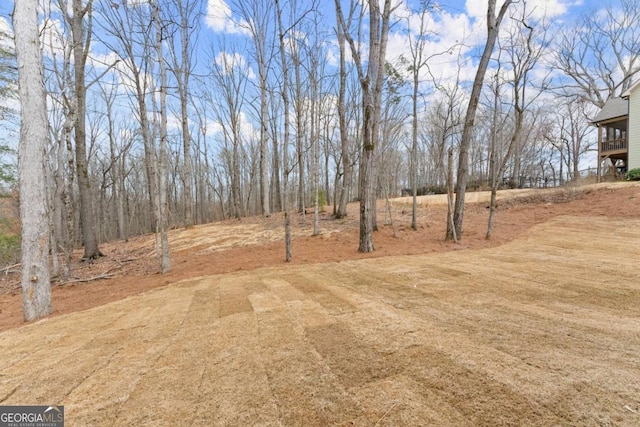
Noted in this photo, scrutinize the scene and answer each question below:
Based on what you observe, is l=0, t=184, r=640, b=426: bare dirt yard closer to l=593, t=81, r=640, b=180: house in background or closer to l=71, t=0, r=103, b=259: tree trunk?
l=71, t=0, r=103, b=259: tree trunk

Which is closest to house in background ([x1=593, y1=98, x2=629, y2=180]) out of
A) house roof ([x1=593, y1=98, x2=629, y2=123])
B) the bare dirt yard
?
house roof ([x1=593, y1=98, x2=629, y2=123])

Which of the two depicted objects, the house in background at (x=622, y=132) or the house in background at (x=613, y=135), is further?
the house in background at (x=613, y=135)

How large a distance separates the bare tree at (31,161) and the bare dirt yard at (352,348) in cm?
50

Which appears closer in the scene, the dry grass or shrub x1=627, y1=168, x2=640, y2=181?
the dry grass

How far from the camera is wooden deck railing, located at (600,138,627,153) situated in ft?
58.0

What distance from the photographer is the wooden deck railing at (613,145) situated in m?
17.7

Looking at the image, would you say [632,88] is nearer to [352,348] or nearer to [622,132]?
[622,132]

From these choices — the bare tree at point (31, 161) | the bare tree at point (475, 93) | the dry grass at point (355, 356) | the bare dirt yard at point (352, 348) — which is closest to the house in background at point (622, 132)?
the bare tree at point (475, 93)

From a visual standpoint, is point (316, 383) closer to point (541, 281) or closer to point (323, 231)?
point (541, 281)

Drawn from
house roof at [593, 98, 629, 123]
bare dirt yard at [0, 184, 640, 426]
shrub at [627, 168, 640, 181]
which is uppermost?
house roof at [593, 98, 629, 123]

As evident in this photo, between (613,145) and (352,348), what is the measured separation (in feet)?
85.1

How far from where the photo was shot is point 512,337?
2125 millimetres

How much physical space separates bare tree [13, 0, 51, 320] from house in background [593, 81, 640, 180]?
81.7 ft

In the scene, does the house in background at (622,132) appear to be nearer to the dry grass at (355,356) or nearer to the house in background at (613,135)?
the house in background at (613,135)
